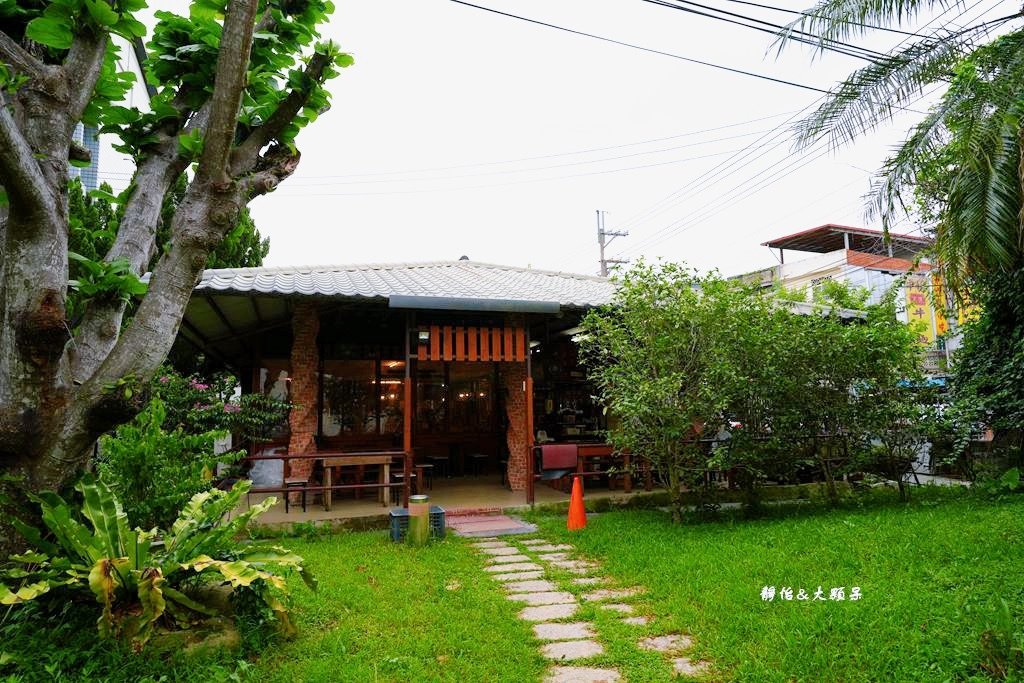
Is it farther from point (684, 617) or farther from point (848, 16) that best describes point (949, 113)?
point (684, 617)

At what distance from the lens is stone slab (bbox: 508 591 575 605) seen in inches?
202

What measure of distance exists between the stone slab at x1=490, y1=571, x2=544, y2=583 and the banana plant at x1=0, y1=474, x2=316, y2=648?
201 centimetres

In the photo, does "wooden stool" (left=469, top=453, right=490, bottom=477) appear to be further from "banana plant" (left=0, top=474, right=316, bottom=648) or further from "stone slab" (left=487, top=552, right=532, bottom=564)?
"banana plant" (left=0, top=474, right=316, bottom=648)

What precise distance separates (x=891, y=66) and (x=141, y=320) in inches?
260

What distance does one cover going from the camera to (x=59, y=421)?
337cm

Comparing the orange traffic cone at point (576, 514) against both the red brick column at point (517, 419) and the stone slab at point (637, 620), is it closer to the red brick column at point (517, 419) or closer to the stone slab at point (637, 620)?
the red brick column at point (517, 419)

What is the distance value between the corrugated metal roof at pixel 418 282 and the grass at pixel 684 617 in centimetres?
344

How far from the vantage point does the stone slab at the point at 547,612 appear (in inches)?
186

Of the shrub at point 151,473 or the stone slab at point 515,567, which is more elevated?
the shrub at point 151,473

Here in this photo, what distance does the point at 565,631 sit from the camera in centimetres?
446

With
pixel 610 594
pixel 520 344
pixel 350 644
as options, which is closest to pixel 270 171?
pixel 350 644

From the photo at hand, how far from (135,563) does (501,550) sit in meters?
3.98

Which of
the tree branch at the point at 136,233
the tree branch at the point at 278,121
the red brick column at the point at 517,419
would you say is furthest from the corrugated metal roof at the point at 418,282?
the tree branch at the point at 278,121

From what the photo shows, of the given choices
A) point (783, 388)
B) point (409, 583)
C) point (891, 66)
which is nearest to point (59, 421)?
point (409, 583)
